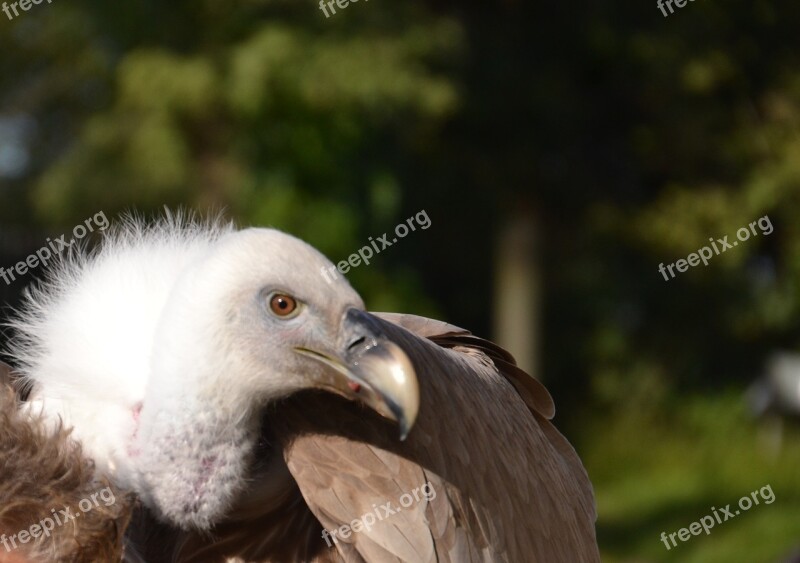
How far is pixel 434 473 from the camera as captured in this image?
84.5 inches

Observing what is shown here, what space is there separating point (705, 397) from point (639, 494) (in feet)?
9.40

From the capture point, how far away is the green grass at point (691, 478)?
813 cm

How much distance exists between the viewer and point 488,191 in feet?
35.1

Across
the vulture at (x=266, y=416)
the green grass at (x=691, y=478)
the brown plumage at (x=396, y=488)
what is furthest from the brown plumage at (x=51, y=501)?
the green grass at (x=691, y=478)

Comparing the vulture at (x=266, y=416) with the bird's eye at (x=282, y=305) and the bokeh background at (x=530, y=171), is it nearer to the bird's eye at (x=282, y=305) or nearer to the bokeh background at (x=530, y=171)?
the bird's eye at (x=282, y=305)

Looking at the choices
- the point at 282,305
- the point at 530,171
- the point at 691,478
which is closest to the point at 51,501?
the point at 282,305

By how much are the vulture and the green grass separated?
5070 millimetres

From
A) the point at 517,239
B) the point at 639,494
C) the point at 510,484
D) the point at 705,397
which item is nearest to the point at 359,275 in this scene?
the point at 517,239

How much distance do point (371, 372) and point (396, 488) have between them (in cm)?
23

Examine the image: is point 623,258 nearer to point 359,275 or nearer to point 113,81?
point 359,275

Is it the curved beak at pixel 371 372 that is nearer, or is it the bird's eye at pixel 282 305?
the curved beak at pixel 371 372

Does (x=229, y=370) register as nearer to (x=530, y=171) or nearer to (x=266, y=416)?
(x=266, y=416)

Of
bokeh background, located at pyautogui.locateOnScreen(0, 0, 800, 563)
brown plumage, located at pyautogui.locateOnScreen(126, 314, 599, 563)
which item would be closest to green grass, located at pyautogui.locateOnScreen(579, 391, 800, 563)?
bokeh background, located at pyautogui.locateOnScreen(0, 0, 800, 563)

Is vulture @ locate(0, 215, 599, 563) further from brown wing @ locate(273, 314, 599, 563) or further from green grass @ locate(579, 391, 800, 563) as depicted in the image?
green grass @ locate(579, 391, 800, 563)
